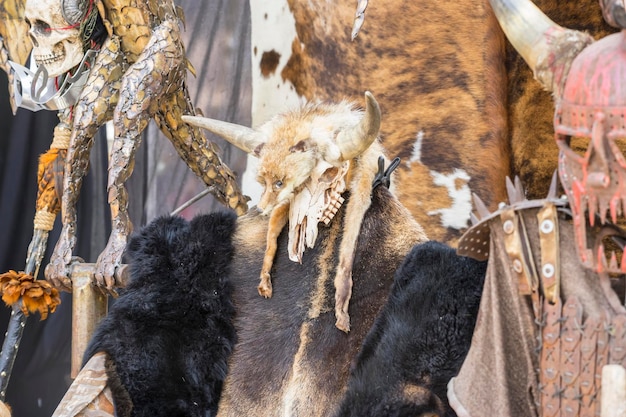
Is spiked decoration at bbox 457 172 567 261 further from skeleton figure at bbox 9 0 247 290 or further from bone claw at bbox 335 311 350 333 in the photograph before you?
skeleton figure at bbox 9 0 247 290

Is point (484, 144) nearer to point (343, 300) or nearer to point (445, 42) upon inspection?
point (445, 42)

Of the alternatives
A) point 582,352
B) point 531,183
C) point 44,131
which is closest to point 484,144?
point 531,183

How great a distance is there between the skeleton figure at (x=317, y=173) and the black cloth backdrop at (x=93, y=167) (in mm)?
1932

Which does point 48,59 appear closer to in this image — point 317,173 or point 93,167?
point 317,173

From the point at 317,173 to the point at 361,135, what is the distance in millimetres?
146

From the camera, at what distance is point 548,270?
1427mm

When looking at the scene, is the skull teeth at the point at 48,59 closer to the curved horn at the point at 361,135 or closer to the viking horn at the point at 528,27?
the curved horn at the point at 361,135

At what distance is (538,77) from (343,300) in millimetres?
635

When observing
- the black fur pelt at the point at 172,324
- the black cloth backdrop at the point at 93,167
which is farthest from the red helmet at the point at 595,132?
the black cloth backdrop at the point at 93,167

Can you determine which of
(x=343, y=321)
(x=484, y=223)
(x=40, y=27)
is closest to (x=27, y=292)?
(x=40, y=27)

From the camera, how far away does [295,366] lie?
1.88 metres

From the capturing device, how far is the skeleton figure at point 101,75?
256 centimetres

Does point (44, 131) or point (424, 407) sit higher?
point (44, 131)

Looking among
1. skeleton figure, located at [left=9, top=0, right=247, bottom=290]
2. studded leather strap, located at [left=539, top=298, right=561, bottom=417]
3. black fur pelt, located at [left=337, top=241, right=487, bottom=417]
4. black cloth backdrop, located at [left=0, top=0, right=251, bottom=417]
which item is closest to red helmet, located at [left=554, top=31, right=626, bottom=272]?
studded leather strap, located at [left=539, top=298, right=561, bottom=417]
